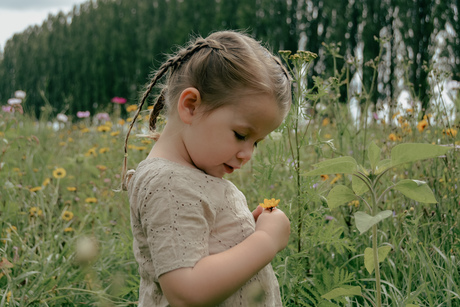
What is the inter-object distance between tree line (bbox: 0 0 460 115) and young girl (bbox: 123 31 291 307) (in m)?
5.10

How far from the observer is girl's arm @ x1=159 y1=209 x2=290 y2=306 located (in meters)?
1.05

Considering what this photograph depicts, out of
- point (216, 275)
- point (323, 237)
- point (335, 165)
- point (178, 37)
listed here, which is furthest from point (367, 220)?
point (178, 37)

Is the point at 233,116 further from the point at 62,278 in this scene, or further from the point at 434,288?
the point at 62,278

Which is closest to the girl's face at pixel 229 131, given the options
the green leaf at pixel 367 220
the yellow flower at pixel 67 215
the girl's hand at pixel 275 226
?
the girl's hand at pixel 275 226

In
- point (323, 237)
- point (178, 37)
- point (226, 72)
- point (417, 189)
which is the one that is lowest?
point (178, 37)

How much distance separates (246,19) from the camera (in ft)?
33.6

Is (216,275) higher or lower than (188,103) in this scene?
lower

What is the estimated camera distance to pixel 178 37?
38.1ft

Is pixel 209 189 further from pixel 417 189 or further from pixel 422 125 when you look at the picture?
pixel 422 125

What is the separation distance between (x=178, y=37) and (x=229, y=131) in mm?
10840

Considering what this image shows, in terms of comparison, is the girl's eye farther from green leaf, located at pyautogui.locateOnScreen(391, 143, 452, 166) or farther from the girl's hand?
green leaf, located at pyautogui.locateOnScreen(391, 143, 452, 166)

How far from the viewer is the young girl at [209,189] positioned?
3.51 feet

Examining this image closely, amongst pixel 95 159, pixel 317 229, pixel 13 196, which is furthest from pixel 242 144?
pixel 95 159

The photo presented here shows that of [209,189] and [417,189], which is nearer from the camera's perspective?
[417,189]
